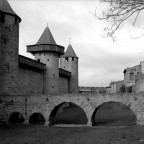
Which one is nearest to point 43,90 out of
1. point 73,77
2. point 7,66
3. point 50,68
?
point 50,68

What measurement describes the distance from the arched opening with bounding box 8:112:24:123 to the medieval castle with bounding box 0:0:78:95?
167 centimetres

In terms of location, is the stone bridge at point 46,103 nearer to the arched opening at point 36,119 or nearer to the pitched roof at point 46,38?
the arched opening at point 36,119

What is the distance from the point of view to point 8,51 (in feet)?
63.9

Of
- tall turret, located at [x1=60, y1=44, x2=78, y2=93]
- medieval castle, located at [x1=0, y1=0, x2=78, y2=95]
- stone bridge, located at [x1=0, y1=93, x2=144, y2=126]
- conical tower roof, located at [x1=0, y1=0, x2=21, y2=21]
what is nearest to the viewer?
stone bridge, located at [x1=0, y1=93, x2=144, y2=126]

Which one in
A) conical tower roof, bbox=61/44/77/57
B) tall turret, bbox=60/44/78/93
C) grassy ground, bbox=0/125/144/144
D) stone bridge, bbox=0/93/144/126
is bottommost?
grassy ground, bbox=0/125/144/144

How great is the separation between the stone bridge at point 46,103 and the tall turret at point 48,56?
807cm

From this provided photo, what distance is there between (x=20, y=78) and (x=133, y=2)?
55.1 ft

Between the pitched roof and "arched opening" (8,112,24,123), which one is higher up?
the pitched roof

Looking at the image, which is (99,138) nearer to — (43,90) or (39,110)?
(39,110)

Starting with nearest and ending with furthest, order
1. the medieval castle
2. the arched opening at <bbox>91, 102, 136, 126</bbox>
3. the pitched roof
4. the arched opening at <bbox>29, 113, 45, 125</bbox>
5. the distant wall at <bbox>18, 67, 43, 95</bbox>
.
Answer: the arched opening at <bbox>91, 102, 136, 126</bbox>
the arched opening at <bbox>29, 113, 45, 125</bbox>
the medieval castle
the distant wall at <bbox>18, 67, 43, 95</bbox>
the pitched roof

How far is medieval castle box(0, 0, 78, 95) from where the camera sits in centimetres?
1933

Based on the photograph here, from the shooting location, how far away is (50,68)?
87.9ft

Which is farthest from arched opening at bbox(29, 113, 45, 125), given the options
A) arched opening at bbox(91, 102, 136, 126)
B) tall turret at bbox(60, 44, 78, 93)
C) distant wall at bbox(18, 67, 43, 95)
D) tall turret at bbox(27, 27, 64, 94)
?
tall turret at bbox(60, 44, 78, 93)

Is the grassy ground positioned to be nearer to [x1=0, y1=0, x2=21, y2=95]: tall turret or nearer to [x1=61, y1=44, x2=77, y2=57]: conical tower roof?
[x1=0, y1=0, x2=21, y2=95]: tall turret
